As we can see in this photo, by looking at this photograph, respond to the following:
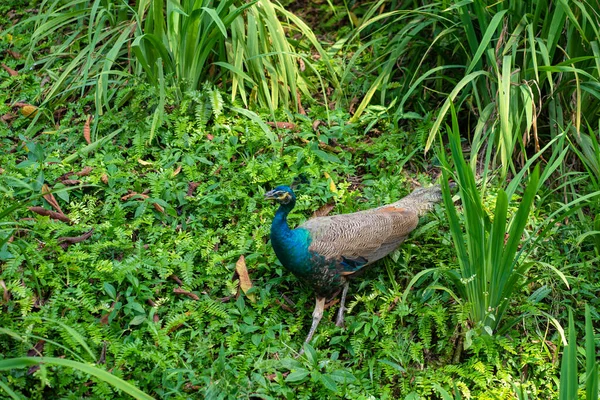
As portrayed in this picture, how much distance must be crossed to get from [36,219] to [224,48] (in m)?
1.65

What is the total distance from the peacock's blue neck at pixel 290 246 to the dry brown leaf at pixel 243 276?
26 centimetres

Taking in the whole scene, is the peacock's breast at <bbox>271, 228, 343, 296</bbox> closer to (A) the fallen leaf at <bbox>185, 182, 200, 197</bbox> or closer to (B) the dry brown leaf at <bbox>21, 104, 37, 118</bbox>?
(A) the fallen leaf at <bbox>185, 182, 200, 197</bbox>

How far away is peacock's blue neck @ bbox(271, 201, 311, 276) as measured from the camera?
3561mm

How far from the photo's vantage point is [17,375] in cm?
304

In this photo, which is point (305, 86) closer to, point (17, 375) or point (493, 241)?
point (493, 241)

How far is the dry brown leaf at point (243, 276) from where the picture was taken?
372cm

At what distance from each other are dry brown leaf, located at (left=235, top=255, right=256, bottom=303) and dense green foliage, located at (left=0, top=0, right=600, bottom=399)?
4 cm

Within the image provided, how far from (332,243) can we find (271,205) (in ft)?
1.87

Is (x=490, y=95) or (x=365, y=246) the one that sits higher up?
(x=490, y=95)

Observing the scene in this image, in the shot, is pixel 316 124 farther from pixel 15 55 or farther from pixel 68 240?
pixel 15 55

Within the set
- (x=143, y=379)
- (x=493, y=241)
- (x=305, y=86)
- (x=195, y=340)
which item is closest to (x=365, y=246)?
(x=493, y=241)

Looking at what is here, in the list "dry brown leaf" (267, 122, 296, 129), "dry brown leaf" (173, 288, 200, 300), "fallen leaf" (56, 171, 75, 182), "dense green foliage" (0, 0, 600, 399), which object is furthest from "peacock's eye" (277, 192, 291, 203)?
"fallen leaf" (56, 171, 75, 182)

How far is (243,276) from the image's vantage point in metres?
3.77

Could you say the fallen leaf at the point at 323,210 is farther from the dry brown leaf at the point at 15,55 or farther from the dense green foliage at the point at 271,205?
the dry brown leaf at the point at 15,55
